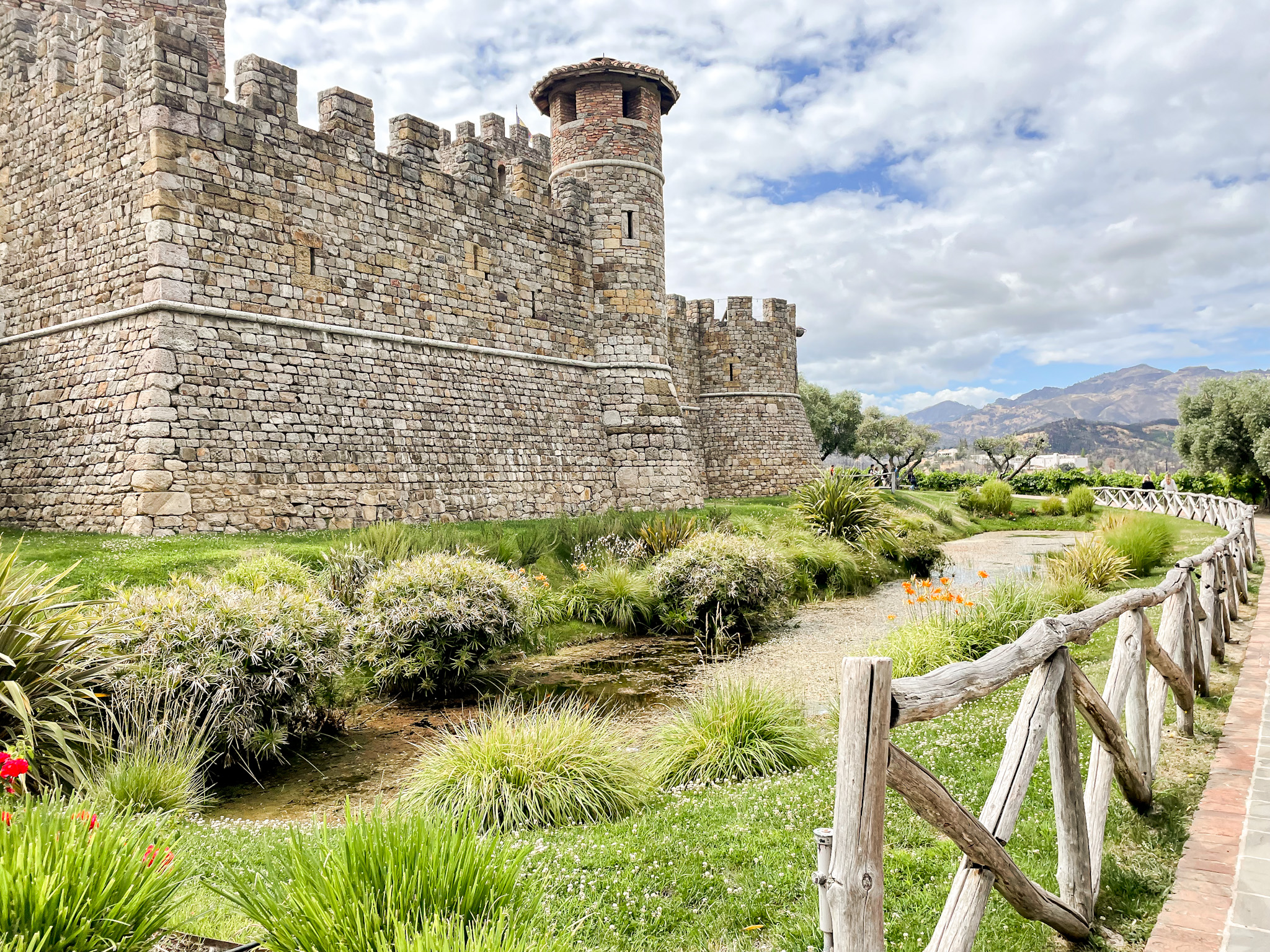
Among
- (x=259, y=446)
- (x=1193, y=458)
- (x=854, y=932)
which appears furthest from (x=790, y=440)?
(x=854, y=932)

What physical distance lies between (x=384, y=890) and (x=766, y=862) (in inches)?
74.8

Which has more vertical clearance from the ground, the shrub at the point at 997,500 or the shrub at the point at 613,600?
the shrub at the point at 997,500

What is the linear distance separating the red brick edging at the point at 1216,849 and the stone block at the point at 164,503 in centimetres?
1120

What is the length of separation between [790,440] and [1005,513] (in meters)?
7.84

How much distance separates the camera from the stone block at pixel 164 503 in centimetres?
1038

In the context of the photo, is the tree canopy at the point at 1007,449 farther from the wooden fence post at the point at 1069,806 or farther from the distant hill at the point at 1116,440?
the distant hill at the point at 1116,440

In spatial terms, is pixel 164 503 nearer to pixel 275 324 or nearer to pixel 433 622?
pixel 275 324

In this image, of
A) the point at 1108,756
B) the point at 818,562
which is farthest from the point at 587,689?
the point at 818,562

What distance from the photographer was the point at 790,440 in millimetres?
28391

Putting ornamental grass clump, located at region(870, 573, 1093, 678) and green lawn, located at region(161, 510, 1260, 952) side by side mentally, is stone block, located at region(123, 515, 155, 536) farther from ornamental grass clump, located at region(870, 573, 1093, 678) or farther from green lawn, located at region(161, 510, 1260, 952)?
ornamental grass clump, located at region(870, 573, 1093, 678)

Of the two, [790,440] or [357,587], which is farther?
[790,440]

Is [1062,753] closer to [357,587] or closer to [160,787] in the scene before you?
[160,787]

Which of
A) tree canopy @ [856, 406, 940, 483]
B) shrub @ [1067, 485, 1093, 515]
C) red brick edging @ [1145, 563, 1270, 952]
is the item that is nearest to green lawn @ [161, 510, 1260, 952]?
red brick edging @ [1145, 563, 1270, 952]

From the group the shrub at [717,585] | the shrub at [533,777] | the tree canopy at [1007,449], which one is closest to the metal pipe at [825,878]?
the shrub at [533,777]
